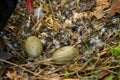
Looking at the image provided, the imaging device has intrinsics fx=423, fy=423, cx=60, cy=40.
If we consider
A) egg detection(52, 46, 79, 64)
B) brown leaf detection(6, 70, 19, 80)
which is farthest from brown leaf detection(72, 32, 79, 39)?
brown leaf detection(6, 70, 19, 80)

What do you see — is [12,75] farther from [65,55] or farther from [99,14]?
[99,14]

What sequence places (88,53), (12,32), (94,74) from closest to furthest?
(94,74) → (88,53) → (12,32)

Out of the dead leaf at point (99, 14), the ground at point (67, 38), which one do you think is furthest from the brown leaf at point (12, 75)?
the dead leaf at point (99, 14)

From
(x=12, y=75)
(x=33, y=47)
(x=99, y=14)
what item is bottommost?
(x=12, y=75)

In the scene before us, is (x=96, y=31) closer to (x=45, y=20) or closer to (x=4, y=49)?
(x=45, y=20)

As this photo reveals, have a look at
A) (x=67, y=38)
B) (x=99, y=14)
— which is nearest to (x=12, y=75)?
(x=67, y=38)

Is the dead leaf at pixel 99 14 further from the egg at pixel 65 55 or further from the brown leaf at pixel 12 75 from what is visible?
the brown leaf at pixel 12 75

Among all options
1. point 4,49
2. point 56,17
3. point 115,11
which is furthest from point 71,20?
point 4,49
